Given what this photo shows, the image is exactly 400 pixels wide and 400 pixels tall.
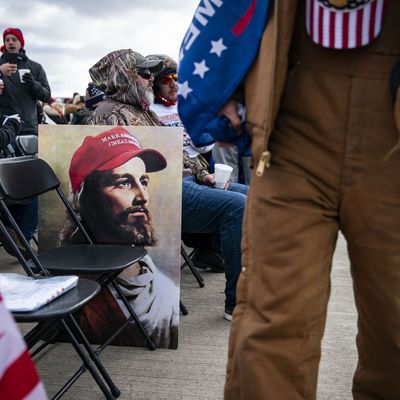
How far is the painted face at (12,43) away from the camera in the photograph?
6.31 metres

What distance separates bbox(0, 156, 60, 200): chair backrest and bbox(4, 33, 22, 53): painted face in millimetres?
4249

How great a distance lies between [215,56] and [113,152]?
4.34 feet

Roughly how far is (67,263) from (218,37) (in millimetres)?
1334

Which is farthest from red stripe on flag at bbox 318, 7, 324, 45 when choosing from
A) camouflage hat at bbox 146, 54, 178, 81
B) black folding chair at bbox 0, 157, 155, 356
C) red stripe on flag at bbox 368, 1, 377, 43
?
camouflage hat at bbox 146, 54, 178, 81

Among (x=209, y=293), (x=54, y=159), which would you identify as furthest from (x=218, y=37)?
(x=209, y=293)

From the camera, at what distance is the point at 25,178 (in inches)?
100

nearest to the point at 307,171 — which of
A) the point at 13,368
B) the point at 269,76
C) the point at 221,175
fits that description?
the point at 269,76

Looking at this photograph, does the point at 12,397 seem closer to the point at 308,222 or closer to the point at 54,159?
the point at 308,222

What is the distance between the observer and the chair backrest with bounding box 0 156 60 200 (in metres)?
2.42

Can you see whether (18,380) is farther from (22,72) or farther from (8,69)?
(22,72)

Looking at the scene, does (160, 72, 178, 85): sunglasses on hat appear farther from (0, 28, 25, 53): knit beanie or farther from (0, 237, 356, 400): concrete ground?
(0, 28, 25, 53): knit beanie

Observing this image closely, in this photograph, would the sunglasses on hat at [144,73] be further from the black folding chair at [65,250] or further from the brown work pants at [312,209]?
the brown work pants at [312,209]

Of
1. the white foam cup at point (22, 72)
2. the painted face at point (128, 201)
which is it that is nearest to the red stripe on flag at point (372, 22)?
the painted face at point (128, 201)

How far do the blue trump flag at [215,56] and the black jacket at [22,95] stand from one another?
5.10 metres
